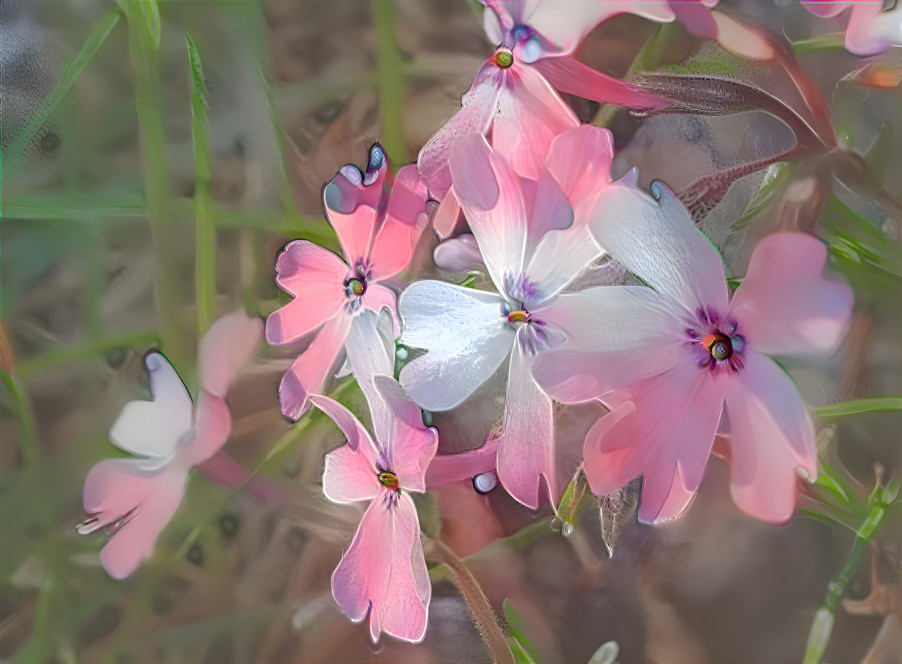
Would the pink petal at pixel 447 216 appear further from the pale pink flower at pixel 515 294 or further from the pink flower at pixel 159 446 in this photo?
the pink flower at pixel 159 446

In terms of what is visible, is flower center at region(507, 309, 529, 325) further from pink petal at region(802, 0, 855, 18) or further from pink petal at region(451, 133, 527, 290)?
pink petal at region(802, 0, 855, 18)

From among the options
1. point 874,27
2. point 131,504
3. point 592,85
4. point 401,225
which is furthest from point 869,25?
point 131,504

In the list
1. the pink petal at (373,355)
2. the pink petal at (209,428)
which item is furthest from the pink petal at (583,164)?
the pink petal at (209,428)

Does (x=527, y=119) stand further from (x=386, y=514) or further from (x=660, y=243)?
(x=386, y=514)

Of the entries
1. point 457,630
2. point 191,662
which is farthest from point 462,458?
point 191,662

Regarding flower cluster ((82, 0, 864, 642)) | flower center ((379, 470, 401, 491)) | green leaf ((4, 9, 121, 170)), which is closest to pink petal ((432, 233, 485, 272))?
flower cluster ((82, 0, 864, 642))

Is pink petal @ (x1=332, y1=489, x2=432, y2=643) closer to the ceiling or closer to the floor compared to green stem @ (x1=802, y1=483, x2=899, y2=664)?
closer to the floor

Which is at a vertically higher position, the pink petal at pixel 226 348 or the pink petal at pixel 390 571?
the pink petal at pixel 226 348

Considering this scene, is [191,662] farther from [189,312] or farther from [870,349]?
[870,349]
